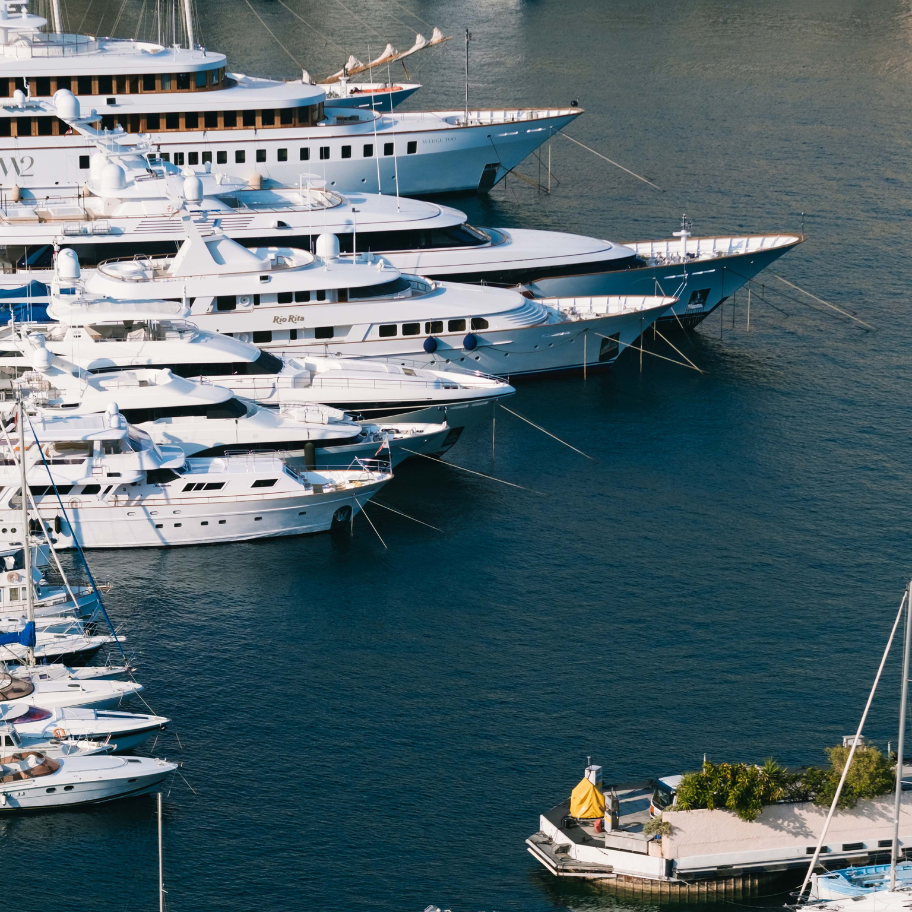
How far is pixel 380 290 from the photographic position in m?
77.7

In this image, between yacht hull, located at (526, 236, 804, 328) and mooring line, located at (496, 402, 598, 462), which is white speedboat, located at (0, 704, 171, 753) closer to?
mooring line, located at (496, 402, 598, 462)

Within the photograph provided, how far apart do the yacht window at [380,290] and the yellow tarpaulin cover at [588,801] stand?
3517 cm

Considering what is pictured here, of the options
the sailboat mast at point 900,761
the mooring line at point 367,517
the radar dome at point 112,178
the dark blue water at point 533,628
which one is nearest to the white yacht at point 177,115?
the radar dome at point 112,178

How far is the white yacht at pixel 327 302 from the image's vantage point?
75750mm

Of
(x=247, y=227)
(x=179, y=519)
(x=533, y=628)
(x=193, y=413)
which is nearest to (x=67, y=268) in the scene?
(x=193, y=413)

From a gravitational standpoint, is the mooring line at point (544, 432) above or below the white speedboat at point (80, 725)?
above

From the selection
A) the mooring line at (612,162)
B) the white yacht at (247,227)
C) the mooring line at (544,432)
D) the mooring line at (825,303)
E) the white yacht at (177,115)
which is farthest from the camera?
the mooring line at (612,162)

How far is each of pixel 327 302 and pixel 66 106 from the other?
1977 centimetres

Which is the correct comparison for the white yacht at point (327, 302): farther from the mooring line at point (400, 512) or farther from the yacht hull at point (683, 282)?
the mooring line at point (400, 512)

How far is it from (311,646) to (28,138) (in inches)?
1923

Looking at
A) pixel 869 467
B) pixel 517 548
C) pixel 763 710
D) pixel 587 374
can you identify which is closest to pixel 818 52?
pixel 587 374

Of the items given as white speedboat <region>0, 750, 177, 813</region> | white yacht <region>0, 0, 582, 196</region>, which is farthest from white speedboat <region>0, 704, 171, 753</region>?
white yacht <region>0, 0, 582, 196</region>

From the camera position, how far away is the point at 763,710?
→ 54625 mm

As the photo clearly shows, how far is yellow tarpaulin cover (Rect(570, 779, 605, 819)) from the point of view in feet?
154
